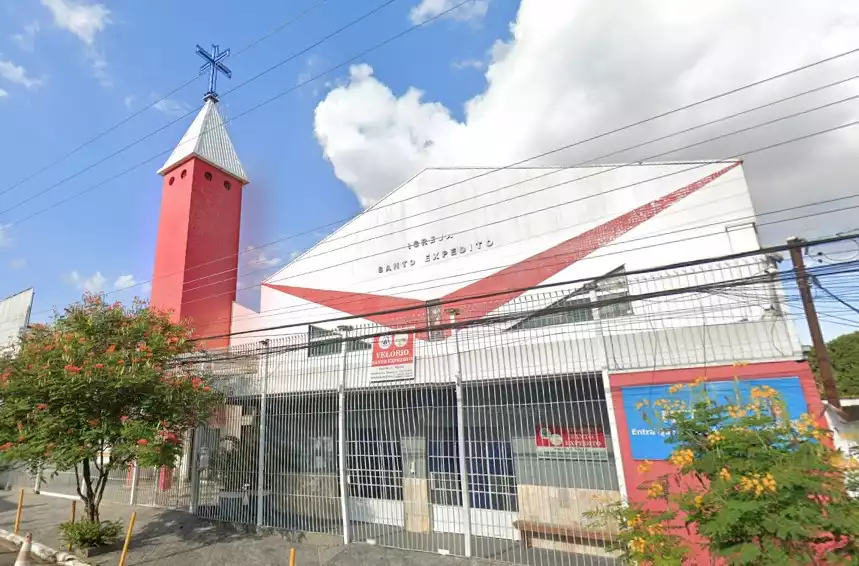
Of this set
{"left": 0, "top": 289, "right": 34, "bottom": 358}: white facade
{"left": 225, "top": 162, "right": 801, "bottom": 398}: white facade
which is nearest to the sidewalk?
{"left": 225, "top": 162, "right": 801, "bottom": 398}: white facade

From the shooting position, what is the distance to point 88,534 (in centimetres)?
794

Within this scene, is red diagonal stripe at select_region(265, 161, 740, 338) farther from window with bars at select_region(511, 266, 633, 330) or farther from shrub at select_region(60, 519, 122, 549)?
shrub at select_region(60, 519, 122, 549)

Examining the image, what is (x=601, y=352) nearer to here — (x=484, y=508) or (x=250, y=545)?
(x=484, y=508)

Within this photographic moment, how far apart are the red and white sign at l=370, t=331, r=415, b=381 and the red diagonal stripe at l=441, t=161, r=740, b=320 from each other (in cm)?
154

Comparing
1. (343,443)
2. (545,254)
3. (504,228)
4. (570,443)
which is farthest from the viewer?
(504,228)

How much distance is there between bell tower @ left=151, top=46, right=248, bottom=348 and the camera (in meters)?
15.9

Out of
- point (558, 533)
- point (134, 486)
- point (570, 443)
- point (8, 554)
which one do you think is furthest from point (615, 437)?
point (134, 486)

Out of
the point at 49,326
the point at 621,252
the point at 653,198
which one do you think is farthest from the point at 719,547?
the point at 49,326

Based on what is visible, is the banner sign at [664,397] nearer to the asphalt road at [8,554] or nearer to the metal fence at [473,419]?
the metal fence at [473,419]

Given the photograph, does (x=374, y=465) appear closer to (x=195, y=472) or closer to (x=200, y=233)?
(x=195, y=472)

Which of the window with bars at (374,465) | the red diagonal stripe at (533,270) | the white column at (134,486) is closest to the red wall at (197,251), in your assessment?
the white column at (134,486)

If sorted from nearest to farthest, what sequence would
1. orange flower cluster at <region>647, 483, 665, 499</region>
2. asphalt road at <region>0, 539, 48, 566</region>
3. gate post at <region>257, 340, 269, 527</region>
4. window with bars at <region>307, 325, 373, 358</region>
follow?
orange flower cluster at <region>647, 483, 665, 499</region>
asphalt road at <region>0, 539, 48, 566</region>
gate post at <region>257, 340, 269, 527</region>
window with bars at <region>307, 325, 373, 358</region>

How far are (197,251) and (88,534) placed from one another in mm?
10397

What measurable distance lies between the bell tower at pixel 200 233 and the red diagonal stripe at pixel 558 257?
948 centimetres
